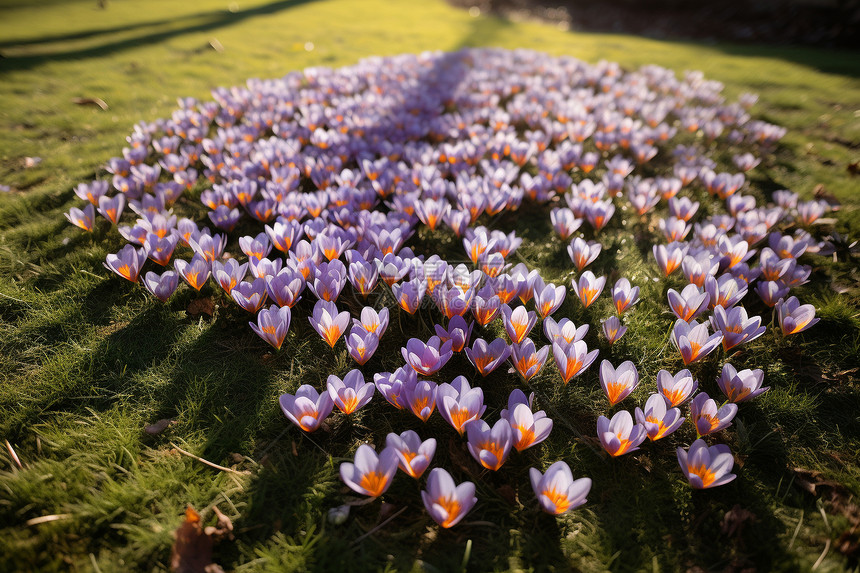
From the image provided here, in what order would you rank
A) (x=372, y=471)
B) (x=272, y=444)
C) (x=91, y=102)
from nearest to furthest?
(x=372, y=471) < (x=272, y=444) < (x=91, y=102)

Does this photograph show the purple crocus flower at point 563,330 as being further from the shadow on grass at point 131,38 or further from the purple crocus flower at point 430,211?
the shadow on grass at point 131,38

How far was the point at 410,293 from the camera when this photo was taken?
1.81 meters

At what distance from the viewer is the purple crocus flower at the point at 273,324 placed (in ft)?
5.44

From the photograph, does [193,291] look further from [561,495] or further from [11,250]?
[561,495]

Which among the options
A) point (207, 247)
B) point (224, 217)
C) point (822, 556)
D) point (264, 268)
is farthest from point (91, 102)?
point (822, 556)

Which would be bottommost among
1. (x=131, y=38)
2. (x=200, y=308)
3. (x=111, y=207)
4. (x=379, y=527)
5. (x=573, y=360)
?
(x=379, y=527)

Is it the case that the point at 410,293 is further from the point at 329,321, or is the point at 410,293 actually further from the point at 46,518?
the point at 46,518

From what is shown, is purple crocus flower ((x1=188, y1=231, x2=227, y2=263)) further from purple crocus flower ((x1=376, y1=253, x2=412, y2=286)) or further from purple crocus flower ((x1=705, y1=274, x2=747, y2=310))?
purple crocus flower ((x1=705, y1=274, x2=747, y2=310))

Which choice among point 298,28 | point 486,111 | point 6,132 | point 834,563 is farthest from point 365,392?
point 298,28

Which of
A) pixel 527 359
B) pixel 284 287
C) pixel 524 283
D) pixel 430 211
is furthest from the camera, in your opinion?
pixel 430 211

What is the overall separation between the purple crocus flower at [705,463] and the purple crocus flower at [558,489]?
35cm

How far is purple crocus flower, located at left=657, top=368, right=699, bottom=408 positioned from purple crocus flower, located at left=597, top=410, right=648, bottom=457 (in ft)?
0.61

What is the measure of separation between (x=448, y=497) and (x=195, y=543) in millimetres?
704

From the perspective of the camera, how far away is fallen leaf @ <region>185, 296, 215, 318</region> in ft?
6.41
